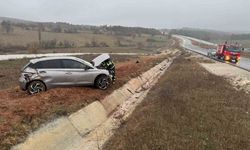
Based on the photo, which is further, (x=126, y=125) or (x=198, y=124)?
(x=126, y=125)

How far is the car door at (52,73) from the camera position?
62.7ft

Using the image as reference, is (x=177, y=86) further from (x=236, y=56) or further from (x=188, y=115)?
(x=236, y=56)

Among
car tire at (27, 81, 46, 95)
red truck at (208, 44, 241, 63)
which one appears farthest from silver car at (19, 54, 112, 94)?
red truck at (208, 44, 241, 63)

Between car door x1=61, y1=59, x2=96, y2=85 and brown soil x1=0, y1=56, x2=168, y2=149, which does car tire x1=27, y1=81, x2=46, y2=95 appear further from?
car door x1=61, y1=59, x2=96, y2=85

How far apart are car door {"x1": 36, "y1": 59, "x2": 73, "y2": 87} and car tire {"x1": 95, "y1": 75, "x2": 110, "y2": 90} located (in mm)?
1968

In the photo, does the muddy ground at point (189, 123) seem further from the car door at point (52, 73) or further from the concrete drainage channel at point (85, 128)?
the car door at point (52, 73)

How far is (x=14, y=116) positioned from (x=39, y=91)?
15.0 feet

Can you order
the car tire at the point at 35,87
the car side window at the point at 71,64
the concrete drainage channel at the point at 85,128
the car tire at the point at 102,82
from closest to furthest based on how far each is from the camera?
the concrete drainage channel at the point at 85,128 < the car tire at the point at 35,87 < the car side window at the point at 71,64 < the car tire at the point at 102,82

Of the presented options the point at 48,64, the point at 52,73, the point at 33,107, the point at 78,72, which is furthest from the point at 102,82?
the point at 33,107

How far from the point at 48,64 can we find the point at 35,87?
131cm

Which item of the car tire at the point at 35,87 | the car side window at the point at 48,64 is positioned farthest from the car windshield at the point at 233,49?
the car tire at the point at 35,87

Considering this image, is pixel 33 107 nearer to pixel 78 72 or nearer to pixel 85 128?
pixel 85 128

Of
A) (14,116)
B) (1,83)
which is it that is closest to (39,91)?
(14,116)

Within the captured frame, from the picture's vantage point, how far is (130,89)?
2720 centimetres
